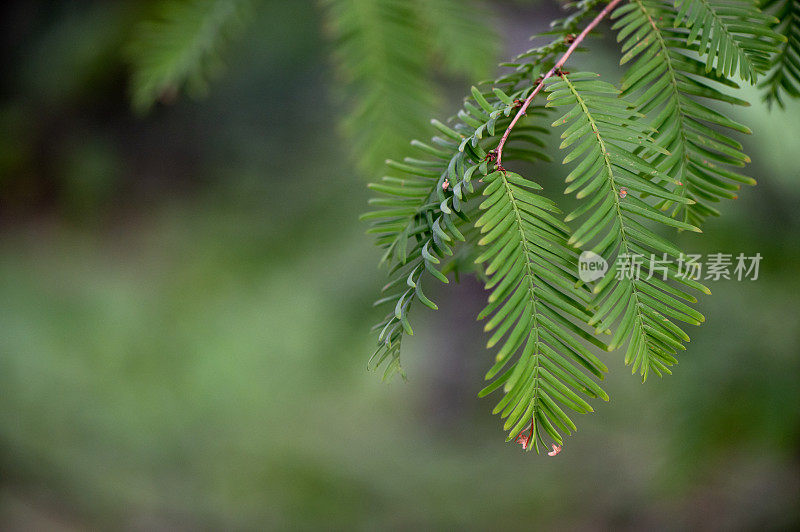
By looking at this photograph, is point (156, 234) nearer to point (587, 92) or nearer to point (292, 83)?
point (292, 83)

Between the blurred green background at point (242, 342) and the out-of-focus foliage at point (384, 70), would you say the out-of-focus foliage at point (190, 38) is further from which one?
the blurred green background at point (242, 342)

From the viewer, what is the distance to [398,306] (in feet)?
0.91

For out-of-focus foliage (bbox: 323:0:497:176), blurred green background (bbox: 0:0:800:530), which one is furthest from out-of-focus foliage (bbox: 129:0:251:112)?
blurred green background (bbox: 0:0:800:530)

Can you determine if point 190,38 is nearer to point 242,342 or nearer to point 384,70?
point 384,70

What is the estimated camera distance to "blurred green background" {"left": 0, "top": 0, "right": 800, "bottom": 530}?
5.02 ft

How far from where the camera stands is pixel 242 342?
1.89 meters

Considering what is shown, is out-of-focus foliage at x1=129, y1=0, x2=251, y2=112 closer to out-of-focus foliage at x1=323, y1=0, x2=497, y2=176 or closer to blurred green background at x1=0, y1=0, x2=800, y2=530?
out-of-focus foliage at x1=323, y1=0, x2=497, y2=176

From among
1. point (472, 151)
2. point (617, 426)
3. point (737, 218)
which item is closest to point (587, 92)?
point (472, 151)

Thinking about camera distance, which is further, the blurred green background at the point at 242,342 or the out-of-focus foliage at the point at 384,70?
the blurred green background at the point at 242,342

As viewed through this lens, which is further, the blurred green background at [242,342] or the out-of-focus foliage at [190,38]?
the blurred green background at [242,342]

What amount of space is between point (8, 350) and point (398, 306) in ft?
6.62

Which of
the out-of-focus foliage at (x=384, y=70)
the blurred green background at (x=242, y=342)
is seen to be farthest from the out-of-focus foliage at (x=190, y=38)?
the blurred green background at (x=242, y=342)

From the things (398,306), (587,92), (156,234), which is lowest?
(398,306)

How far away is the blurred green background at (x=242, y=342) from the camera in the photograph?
1530 mm
